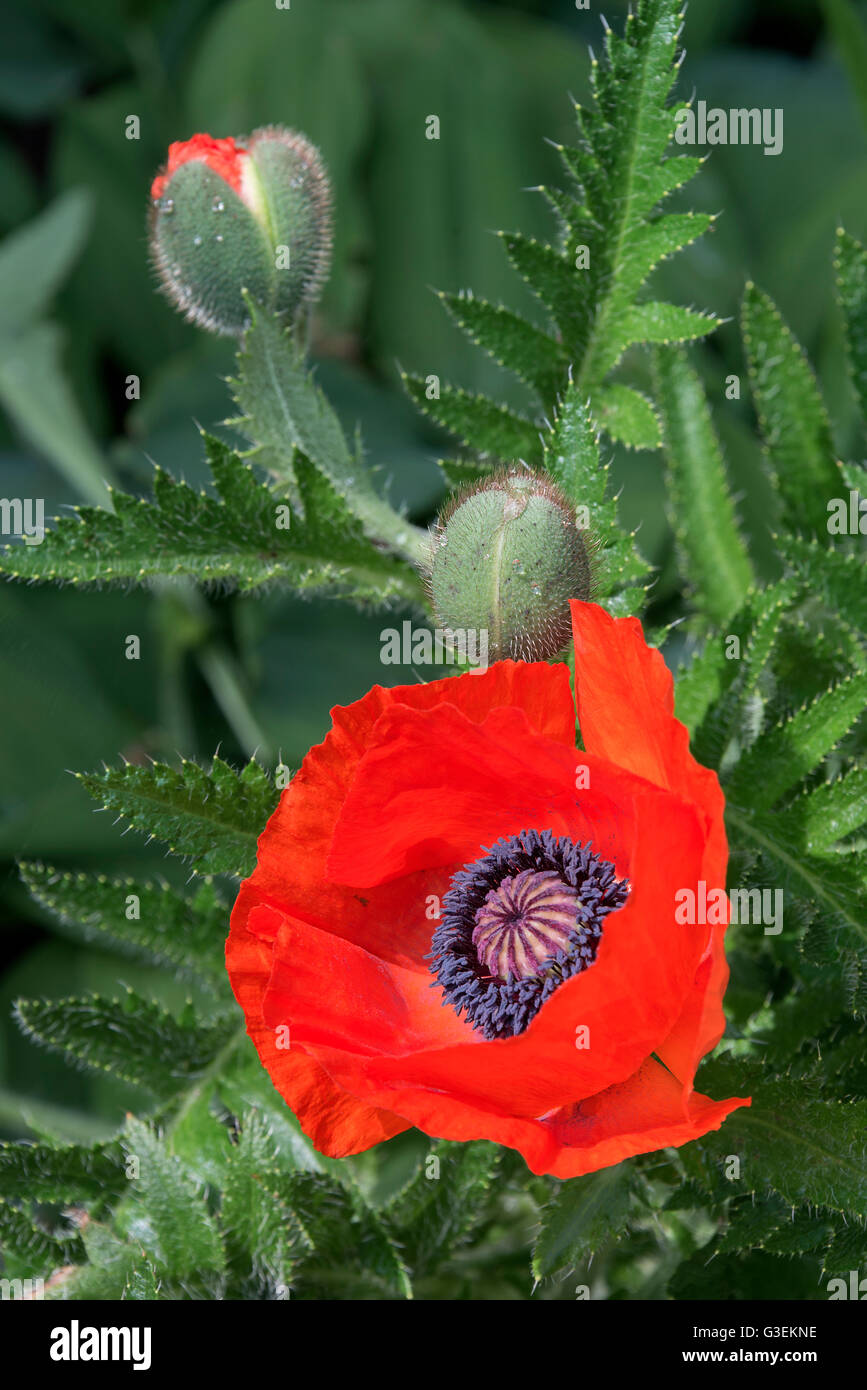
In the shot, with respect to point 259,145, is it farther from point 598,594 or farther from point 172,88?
point 172,88

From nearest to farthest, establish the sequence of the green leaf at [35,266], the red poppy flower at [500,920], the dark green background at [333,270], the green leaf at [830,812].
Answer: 1. the red poppy flower at [500,920]
2. the green leaf at [830,812]
3. the dark green background at [333,270]
4. the green leaf at [35,266]

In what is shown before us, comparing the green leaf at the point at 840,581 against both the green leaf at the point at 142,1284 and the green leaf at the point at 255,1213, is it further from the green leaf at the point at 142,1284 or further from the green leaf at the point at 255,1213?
the green leaf at the point at 142,1284

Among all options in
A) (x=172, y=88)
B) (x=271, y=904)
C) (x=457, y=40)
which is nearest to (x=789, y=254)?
(x=457, y=40)

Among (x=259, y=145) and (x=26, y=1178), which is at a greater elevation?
(x=259, y=145)

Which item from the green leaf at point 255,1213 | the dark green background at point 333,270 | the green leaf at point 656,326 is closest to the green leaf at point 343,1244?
the green leaf at point 255,1213

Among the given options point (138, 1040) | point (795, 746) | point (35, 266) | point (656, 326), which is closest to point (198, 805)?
point (138, 1040)

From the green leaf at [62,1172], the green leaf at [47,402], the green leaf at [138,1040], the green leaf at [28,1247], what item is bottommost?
the green leaf at [28,1247]
